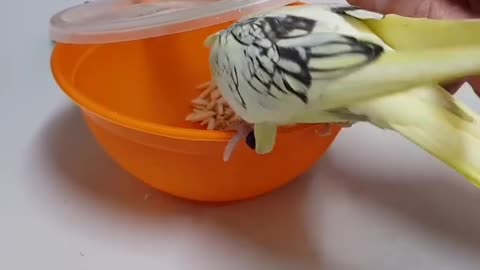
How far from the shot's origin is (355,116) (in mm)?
396

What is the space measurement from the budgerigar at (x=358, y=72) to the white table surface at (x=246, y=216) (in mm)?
127

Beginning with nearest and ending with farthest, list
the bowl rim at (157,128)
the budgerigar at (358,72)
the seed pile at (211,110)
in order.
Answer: the budgerigar at (358,72), the bowl rim at (157,128), the seed pile at (211,110)

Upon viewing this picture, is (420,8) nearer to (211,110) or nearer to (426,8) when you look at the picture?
(426,8)

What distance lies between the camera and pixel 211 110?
24.3 inches

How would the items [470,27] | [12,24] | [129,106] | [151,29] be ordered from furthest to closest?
[12,24] → [129,106] → [151,29] → [470,27]

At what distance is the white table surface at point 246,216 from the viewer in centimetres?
52

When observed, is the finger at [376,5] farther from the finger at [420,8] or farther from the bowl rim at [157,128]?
the bowl rim at [157,128]

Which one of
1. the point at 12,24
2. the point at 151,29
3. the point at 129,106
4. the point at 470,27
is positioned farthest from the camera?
the point at 12,24

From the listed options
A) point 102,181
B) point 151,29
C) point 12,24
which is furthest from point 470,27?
point 12,24

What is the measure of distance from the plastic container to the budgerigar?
0.19 feet

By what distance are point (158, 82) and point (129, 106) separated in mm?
38

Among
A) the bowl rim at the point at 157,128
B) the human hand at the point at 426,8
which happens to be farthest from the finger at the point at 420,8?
the bowl rim at the point at 157,128

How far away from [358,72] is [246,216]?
0.68 feet

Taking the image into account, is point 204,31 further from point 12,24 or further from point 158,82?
point 12,24
